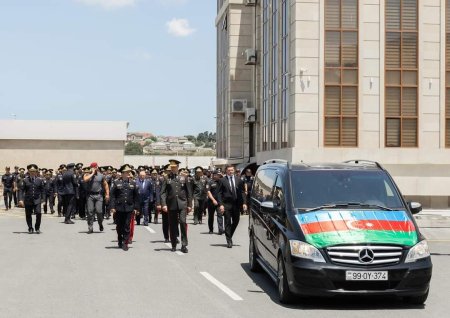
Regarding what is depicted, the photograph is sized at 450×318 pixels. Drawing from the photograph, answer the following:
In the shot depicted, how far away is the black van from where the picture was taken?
30.3 ft

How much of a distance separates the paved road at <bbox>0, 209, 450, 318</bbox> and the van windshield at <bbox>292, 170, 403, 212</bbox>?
125cm

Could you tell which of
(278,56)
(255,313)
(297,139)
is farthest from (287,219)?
(278,56)

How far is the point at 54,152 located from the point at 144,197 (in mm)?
54337

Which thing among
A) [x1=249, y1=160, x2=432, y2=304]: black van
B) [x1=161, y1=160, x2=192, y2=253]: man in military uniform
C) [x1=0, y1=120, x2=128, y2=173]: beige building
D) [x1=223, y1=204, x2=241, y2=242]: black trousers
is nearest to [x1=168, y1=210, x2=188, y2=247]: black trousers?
[x1=161, y1=160, x2=192, y2=253]: man in military uniform

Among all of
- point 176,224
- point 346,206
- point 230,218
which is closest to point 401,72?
point 230,218

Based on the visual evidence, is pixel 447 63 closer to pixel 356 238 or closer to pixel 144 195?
pixel 144 195

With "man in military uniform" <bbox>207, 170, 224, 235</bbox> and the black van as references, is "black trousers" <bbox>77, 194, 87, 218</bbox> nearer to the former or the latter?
"man in military uniform" <bbox>207, 170, 224, 235</bbox>

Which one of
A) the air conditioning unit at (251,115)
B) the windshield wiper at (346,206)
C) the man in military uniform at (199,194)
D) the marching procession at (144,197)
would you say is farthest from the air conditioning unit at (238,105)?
the windshield wiper at (346,206)

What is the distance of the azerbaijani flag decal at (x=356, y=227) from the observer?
933cm

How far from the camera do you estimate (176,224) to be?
54.1 feet

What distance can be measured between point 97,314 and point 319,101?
28.1 meters

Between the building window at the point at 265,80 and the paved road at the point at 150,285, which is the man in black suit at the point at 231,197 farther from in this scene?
the building window at the point at 265,80

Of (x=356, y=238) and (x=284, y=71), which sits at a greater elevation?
(x=284, y=71)

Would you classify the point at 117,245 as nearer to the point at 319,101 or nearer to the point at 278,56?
the point at 319,101
